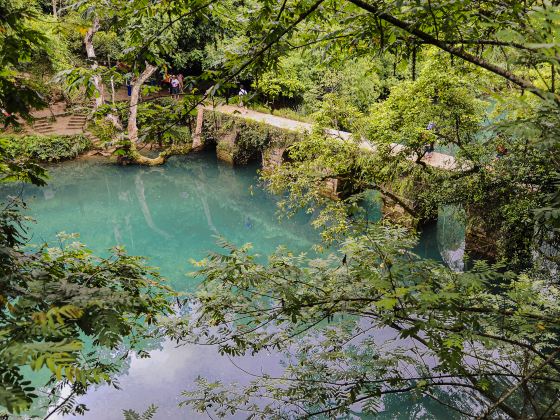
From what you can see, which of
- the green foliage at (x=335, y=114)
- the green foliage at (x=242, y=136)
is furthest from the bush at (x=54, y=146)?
the green foliage at (x=335, y=114)

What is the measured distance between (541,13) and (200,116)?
1561 centimetres

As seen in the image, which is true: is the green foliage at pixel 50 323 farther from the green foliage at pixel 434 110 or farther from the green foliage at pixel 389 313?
the green foliage at pixel 434 110

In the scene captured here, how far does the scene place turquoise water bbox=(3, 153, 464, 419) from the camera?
21.0ft

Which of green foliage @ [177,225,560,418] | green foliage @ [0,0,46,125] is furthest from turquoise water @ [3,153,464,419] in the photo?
green foliage @ [0,0,46,125]

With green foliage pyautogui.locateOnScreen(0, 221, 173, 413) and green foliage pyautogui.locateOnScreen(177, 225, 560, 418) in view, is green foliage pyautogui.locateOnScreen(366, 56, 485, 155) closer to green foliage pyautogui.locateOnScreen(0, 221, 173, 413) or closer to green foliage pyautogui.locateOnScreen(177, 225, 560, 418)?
green foliage pyautogui.locateOnScreen(177, 225, 560, 418)

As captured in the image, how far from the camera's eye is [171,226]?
39.9 feet

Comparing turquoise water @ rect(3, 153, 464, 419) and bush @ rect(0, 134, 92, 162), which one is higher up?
bush @ rect(0, 134, 92, 162)

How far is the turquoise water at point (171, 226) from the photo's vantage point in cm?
639

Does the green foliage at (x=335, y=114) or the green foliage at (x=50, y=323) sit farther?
the green foliage at (x=335, y=114)

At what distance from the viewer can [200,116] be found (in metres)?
16.0

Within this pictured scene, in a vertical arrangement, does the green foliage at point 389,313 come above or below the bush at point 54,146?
above

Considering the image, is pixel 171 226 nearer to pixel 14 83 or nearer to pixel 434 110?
pixel 434 110

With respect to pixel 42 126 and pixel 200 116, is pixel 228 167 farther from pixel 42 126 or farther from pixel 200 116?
pixel 42 126

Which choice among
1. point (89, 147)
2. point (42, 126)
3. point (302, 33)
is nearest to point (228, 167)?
point (89, 147)
